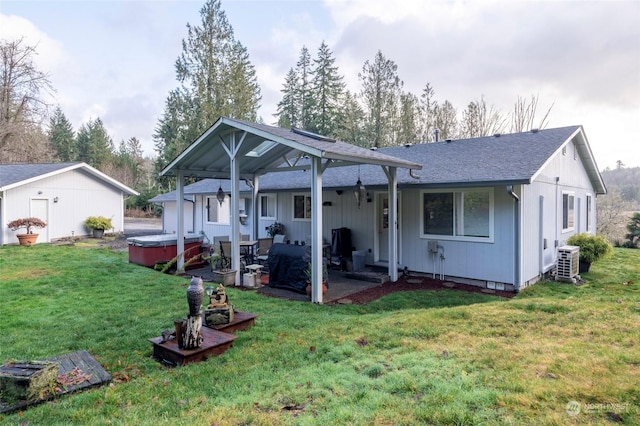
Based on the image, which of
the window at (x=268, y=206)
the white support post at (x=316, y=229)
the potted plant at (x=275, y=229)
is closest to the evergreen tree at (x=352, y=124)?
the window at (x=268, y=206)

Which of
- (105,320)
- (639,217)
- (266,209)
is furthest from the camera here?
(639,217)

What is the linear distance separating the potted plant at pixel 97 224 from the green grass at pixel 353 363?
12.3 m

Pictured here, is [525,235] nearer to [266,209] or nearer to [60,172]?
[266,209]

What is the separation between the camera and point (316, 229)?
21.0 ft

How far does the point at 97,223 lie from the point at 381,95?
64.7ft

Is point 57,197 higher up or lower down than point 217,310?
higher up

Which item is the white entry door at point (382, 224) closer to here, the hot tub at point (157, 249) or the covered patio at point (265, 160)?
the covered patio at point (265, 160)

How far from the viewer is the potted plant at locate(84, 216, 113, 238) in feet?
57.7

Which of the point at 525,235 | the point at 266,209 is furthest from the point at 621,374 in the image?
the point at 266,209

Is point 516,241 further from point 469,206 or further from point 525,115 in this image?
point 525,115

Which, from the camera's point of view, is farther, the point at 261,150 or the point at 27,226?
the point at 27,226

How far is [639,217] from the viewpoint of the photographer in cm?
1481

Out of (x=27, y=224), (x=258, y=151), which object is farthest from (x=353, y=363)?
(x=27, y=224)

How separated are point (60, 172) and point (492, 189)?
18031mm
